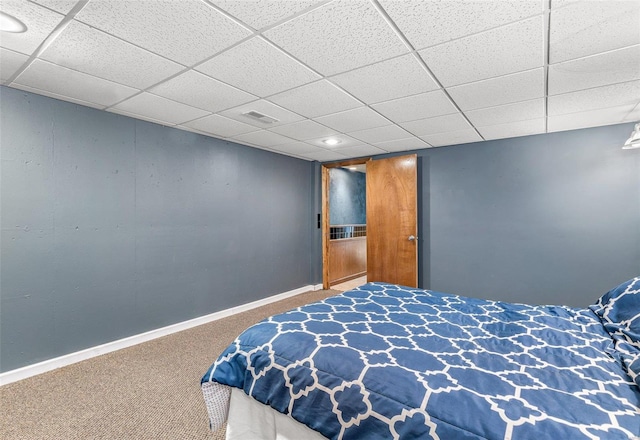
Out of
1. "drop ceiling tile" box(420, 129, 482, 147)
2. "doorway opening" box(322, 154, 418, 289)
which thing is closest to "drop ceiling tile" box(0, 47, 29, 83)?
"drop ceiling tile" box(420, 129, 482, 147)

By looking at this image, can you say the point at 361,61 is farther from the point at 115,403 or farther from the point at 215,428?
the point at 115,403

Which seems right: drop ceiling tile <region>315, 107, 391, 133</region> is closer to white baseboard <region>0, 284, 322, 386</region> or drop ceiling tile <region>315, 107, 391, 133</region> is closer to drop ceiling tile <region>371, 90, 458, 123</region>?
drop ceiling tile <region>371, 90, 458, 123</region>

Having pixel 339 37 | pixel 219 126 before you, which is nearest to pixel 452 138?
pixel 339 37

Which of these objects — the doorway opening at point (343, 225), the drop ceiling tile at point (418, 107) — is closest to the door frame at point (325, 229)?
the doorway opening at point (343, 225)

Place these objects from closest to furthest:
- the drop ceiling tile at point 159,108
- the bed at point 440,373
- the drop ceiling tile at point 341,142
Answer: the bed at point 440,373 → the drop ceiling tile at point 159,108 → the drop ceiling tile at point 341,142

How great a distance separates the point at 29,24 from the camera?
5.23 ft

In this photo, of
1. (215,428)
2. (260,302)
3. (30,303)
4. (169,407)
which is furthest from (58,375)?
(260,302)

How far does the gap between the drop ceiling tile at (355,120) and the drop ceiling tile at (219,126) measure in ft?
2.95

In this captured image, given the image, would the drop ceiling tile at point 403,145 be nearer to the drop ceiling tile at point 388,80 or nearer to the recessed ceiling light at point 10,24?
the drop ceiling tile at point 388,80

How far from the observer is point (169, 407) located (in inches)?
81.2

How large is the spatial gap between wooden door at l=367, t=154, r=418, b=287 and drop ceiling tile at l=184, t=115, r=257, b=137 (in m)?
2.11

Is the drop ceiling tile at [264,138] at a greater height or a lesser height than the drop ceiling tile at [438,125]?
greater

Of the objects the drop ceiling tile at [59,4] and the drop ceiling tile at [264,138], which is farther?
the drop ceiling tile at [264,138]

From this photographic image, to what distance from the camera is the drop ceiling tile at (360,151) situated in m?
4.33
